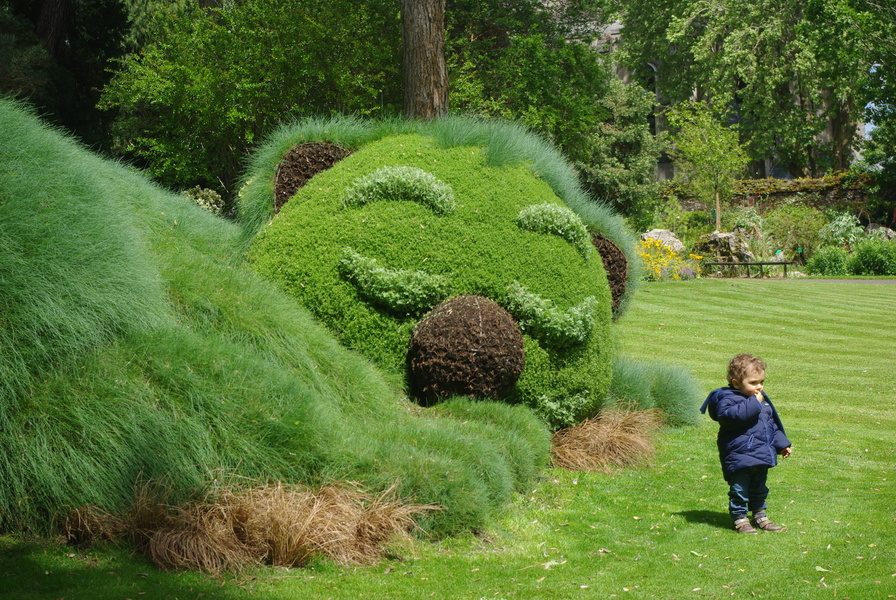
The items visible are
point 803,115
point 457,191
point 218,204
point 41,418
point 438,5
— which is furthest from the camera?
point 803,115

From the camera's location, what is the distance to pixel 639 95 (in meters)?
27.9

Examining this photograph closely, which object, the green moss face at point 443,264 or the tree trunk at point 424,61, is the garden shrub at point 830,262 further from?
the green moss face at point 443,264

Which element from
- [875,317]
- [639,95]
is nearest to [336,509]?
[875,317]

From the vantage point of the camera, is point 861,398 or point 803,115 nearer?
point 861,398

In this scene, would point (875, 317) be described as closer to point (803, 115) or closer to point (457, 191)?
point (457, 191)

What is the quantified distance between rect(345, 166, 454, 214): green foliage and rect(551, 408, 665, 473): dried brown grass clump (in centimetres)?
217

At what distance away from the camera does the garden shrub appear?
26.1 meters

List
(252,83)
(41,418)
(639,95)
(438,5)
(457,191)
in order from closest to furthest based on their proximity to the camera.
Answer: (41,418)
(457,191)
(438,5)
(252,83)
(639,95)

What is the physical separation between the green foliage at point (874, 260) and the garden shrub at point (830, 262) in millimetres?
215

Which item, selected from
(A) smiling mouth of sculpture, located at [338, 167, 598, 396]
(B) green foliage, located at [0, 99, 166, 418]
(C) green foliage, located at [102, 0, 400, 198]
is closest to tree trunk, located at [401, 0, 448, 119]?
(A) smiling mouth of sculpture, located at [338, 167, 598, 396]

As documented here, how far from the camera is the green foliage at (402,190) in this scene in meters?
6.89

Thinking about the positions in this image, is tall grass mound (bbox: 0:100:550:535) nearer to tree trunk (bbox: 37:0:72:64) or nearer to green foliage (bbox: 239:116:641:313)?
green foliage (bbox: 239:116:641:313)

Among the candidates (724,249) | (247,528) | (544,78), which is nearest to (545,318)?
(247,528)

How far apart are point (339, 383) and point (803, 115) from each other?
34108 mm
